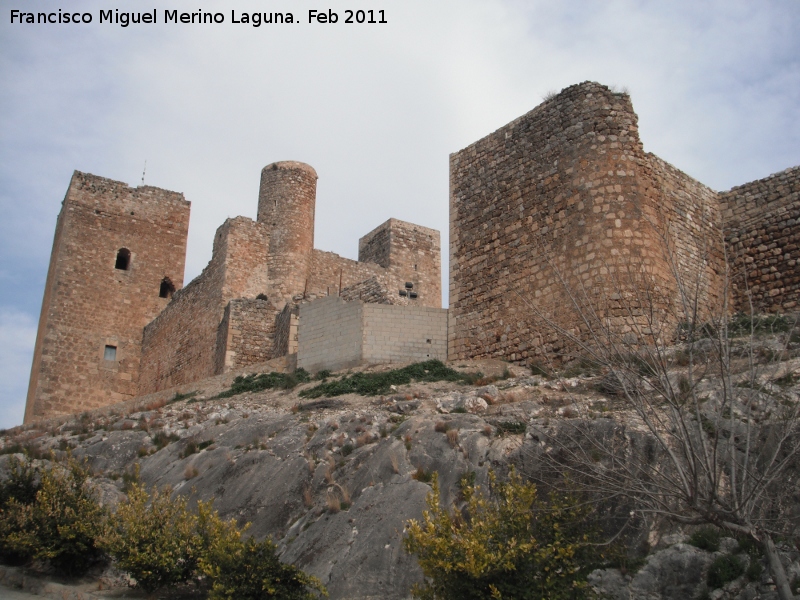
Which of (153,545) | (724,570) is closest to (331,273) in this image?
(153,545)

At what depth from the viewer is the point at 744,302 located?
14680mm

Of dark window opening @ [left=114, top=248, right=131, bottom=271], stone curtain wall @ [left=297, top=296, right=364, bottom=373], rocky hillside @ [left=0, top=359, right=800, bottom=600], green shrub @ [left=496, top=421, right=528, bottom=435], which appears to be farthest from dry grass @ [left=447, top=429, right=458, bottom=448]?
dark window opening @ [left=114, top=248, right=131, bottom=271]

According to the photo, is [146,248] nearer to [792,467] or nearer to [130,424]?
[130,424]

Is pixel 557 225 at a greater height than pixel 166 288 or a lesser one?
lesser

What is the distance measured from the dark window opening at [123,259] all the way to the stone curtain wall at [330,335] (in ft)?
52.3

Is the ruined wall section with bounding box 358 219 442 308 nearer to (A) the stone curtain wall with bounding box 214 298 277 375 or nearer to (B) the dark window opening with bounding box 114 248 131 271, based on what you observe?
(A) the stone curtain wall with bounding box 214 298 277 375

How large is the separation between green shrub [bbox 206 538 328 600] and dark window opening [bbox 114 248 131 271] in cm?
2484

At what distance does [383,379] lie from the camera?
14.7 m

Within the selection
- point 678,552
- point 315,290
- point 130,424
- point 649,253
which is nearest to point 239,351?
point 315,290

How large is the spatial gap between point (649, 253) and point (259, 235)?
14.9 meters

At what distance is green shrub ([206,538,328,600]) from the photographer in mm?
7867

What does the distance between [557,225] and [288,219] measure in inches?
525

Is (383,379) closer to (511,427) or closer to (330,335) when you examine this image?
(330,335)

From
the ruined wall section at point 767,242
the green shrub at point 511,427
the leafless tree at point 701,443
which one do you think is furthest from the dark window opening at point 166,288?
the leafless tree at point 701,443
